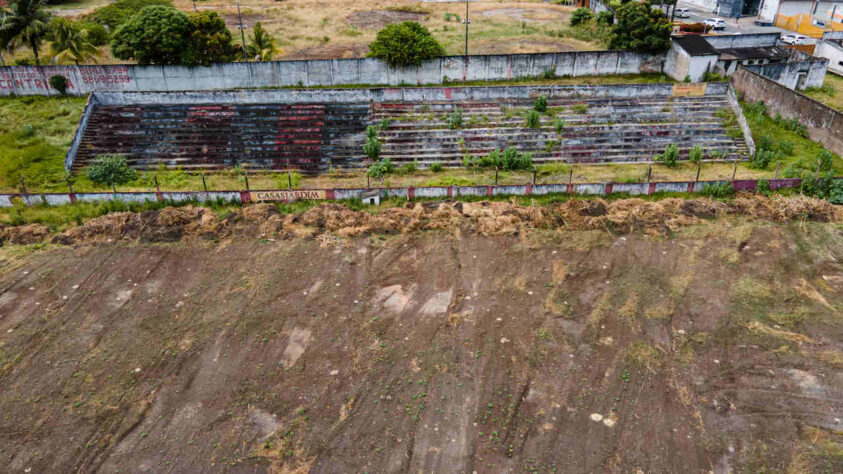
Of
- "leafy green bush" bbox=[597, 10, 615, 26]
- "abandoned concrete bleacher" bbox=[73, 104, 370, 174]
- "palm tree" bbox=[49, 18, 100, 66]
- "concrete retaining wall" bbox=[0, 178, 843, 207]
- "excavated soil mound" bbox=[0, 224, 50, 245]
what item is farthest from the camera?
"leafy green bush" bbox=[597, 10, 615, 26]

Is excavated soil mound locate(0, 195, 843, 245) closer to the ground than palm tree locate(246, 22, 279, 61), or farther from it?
closer to the ground

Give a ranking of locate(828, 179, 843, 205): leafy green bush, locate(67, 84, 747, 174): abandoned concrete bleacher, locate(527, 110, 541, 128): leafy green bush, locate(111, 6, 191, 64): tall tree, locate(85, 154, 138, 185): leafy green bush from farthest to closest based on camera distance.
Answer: locate(111, 6, 191, 64): tall tree
locate(527, 110, 541, 128): leafy green bush
locate(67, 84, 747, 174): abandoned concrete bleacher
locate(85, 154, 138, 185): leafy green bush
locate(828, 179, 843, 205): leafy green bush

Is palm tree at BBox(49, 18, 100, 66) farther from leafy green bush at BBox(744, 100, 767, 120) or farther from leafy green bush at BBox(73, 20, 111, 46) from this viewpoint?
leafy green bush at BBox(744, 100, 767, 120)

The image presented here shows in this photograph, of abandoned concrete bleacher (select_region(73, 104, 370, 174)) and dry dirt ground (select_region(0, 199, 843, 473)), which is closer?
dry dirt ground (select_region(0, 199, 843, 473))

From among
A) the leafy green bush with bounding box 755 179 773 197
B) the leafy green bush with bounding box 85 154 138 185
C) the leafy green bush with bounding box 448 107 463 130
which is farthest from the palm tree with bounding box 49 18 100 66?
the leafy green bush with bounding box 755 179 773 197

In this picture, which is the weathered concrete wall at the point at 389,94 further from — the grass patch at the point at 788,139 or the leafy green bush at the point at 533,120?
the leafy green bush at the point at 533,120

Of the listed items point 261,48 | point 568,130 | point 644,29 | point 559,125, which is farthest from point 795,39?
point 261,48

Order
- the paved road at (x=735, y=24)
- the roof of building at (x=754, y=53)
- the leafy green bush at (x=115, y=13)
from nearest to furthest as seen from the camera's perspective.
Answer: the roof of building at (x=754, y=53)
the leafy green bush at (x=115, y=13)
the paved road at (x=735, y=24)

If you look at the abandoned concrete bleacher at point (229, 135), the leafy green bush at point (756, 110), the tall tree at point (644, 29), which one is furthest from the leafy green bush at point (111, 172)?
the leafy green bush at point (756, 110)
